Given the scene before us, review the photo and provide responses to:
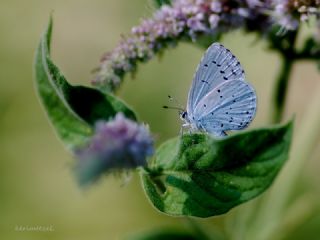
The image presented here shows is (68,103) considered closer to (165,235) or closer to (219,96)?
(219,96)

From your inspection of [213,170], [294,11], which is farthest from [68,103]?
[294,11]

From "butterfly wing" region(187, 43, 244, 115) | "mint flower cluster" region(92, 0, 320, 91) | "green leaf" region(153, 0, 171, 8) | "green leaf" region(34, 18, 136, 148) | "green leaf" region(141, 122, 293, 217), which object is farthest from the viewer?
"green leaf" region(153, 0, 171, 8)

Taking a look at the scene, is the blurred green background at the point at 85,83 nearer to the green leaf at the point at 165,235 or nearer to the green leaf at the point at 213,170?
the green leaf at the point at 165,235

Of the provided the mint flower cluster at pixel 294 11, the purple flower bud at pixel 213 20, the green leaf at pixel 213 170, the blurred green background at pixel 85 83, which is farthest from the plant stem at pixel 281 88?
the green leaf at pixel 213 170

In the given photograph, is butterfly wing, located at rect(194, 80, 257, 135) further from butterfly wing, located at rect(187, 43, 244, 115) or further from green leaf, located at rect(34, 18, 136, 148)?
green leaf, located at rect(34, 18, 136, 148)

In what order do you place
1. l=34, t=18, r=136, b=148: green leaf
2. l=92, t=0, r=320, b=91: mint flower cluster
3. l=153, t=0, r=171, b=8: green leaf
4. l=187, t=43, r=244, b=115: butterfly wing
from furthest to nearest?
1. l=153, t=0, r=171, b=8: green leaf
2. l=92, t=0, r=320, b=91: mint flower cluster
3. l=187, t=43, r=244, b=115: butterfly wing
4. l=34, t=18, r=136, b=148: green leaf

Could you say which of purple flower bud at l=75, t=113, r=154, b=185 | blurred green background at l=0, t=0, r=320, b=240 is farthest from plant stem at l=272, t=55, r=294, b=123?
purple flower bud at l=75, t=113, r=154, b=185

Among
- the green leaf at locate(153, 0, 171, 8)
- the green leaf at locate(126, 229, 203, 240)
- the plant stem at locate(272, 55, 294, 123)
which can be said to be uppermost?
the green leaf at locate(153, 0, 171, 8)
